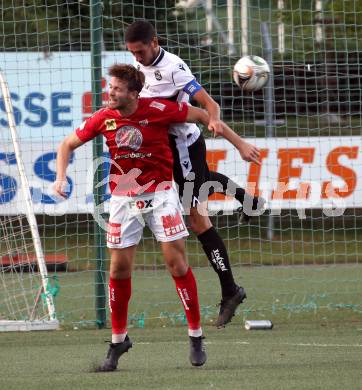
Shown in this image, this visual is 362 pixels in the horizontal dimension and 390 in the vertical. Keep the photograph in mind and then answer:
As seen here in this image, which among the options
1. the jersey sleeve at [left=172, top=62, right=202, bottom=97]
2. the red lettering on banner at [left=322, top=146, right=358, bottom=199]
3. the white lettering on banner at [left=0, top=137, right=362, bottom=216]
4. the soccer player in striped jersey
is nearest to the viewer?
the soccer player in striped jersey

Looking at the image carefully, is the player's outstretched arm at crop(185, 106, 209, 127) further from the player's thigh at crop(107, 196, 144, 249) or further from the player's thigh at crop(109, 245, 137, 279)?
the player's thigh at crop(109, 245, 137, 279)

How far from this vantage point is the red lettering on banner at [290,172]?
1241 centimetres

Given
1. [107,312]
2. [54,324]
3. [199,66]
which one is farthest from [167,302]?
[199,66]

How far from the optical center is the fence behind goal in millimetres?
11555

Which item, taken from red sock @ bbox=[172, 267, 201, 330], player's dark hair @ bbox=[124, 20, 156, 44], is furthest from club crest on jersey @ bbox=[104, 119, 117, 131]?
red sock @ bbox=[172, 267, 201, 330]

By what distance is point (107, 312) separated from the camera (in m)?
10.8

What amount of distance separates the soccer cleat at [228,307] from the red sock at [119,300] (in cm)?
94

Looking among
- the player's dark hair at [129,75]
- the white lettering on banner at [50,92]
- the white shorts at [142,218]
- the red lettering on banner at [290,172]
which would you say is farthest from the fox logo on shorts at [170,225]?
the red lettering on banner at [290,172]

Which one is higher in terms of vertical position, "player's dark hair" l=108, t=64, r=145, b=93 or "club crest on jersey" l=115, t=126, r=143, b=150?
"player's dark hair" l=108, t=64, r=145, b=93

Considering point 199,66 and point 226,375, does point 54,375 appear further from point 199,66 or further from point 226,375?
point 199,66

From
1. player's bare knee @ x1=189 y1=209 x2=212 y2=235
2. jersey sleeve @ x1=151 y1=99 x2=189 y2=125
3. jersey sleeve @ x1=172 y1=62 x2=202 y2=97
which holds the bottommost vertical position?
player's bare knee @ x1=189 y1=209 x2=212 y2=235

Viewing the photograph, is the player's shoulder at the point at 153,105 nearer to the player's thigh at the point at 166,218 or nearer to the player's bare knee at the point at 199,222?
the player's thigh at the point at 166,218

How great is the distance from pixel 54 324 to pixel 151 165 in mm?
3326

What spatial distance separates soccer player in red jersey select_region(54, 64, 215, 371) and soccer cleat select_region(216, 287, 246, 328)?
2.45ft
